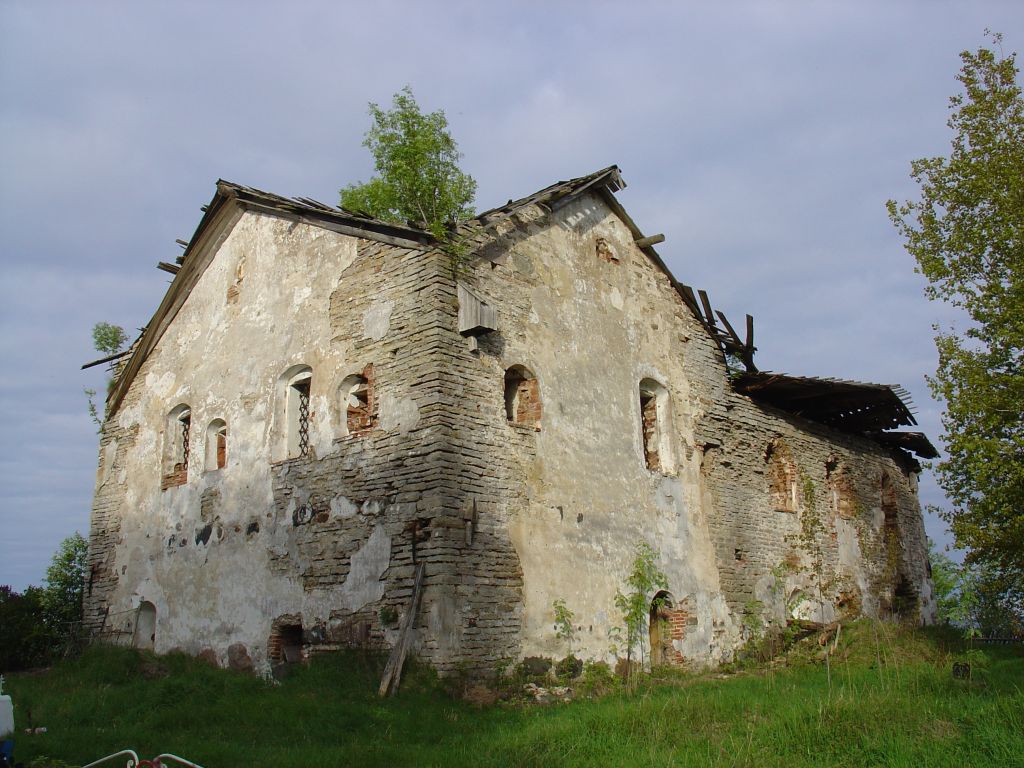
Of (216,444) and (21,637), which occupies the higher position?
(216,444)

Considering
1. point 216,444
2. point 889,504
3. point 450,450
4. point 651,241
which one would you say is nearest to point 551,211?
point 651,241

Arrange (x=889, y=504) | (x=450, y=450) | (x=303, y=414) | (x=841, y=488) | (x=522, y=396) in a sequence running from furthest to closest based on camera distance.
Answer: (x=889, y=504) < (x=841, y=488) < (x=303, y=414) < (x=522, y=396) < (x=450, y=450)

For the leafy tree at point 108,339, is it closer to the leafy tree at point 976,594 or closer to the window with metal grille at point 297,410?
the window with metal grille at point 297,410

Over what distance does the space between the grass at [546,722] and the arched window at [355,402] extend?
310cm

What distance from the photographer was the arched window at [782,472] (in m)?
16.8

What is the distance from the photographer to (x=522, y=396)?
1214cm

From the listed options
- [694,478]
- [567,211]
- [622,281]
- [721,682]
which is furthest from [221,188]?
[721,682]

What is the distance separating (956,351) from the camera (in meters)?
12.2

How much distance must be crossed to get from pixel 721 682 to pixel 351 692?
5224 millimetres

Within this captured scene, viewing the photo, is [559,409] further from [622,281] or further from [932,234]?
[932,234]

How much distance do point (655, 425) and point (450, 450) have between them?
5.05 metres

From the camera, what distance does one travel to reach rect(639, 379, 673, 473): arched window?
14133 mm

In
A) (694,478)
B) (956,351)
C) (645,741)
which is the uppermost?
(956,351)

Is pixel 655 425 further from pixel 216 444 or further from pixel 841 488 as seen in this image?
pixel 216 444
